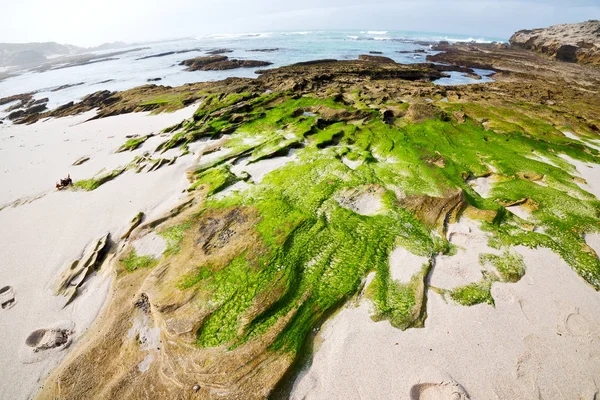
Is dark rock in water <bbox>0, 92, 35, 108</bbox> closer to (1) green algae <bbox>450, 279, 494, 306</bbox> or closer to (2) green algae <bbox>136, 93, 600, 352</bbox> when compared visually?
(2) green algae <bbox>136, 93, 600, 352</bbox>

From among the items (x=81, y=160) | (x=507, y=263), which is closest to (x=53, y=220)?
(x=81, y=160)

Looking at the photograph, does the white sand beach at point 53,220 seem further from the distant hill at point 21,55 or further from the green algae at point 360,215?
the distant hill at point 21,55

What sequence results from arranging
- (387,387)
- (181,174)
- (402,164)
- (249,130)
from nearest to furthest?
1. (387,387)
2. (402,164)
3. (181,174)
4. (249,130)

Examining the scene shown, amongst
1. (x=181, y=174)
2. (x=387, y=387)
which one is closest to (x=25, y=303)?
(x=181, y=174)

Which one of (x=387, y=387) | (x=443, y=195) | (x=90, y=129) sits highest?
(x=443, y=195)

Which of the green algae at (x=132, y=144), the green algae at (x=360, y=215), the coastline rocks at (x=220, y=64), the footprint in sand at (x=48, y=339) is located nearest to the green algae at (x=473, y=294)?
the green algae at (x=360, y=215)

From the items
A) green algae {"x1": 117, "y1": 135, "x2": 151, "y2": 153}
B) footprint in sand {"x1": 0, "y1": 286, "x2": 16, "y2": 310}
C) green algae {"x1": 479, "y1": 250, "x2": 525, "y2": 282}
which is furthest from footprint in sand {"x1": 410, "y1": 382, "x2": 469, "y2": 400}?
green algae {"x1": 117, "y1": 135, "x2": 151, "y2": 153}

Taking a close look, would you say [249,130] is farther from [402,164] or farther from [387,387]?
[387,387]
